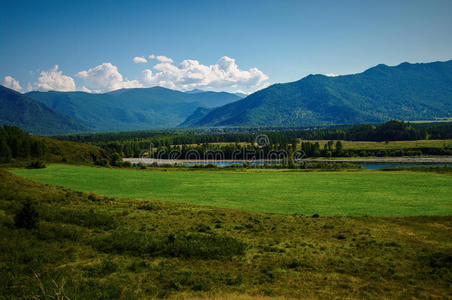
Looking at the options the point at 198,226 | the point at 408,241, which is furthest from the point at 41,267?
the point at 408,241

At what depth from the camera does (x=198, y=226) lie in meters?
23.4

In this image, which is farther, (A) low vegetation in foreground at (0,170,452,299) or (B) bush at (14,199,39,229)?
(B) bush at (14,199,39,229)

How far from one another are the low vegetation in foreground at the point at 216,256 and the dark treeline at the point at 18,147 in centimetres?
7579

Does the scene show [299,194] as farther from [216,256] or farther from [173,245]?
[173,245]

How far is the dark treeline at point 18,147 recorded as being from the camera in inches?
3465

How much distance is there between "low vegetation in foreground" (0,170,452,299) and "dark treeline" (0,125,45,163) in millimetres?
75791

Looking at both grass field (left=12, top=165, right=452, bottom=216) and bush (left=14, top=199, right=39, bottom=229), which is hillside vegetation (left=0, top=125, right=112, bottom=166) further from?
bush (left=14, top=199, right=39, bottom=229)

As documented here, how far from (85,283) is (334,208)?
26.4 m

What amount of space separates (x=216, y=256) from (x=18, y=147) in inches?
3996

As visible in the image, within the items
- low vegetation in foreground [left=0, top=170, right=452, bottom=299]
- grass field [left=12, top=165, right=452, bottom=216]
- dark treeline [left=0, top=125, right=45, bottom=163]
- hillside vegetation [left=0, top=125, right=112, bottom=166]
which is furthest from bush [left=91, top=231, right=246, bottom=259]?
dark treeline [left=0, top=125, right=45, bottom=163]

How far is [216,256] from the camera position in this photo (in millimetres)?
17328

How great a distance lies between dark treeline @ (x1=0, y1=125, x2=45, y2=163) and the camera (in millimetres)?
88000

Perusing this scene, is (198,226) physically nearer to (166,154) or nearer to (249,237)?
(249,237)

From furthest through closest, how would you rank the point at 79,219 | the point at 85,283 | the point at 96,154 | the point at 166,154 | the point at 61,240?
the point at 166,154
the point at 96,154
the point at 79,219
the point at 61,240
the point at 85,283
